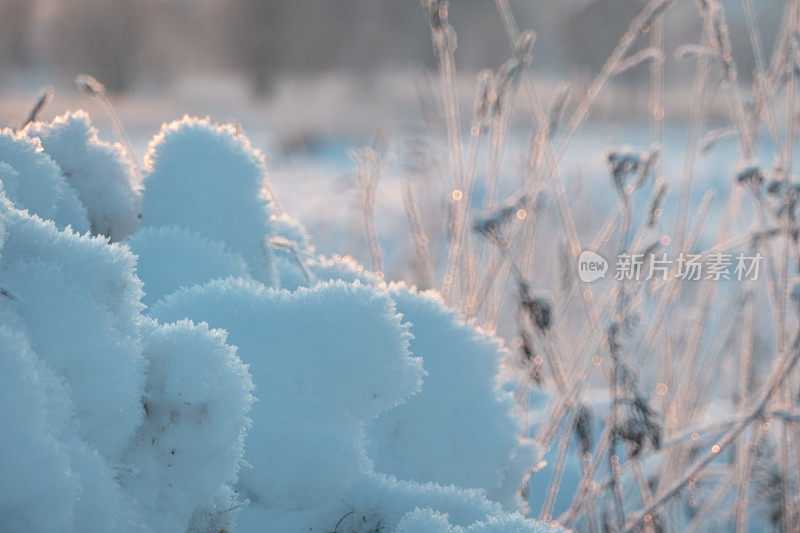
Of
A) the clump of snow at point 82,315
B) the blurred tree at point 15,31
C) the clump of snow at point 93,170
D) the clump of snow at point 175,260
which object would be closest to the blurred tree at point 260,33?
the blurred tree at point 15,31

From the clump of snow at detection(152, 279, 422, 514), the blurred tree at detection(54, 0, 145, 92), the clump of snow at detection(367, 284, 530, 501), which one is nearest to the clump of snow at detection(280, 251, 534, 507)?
the clump of snow at detection(367, 284, 530, 501)

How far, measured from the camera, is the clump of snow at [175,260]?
90 centimetres

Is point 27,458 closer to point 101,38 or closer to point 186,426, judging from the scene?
point 186,426

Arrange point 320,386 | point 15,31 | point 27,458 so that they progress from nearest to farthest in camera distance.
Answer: point 27,458 → point 320,386 → point 15,31

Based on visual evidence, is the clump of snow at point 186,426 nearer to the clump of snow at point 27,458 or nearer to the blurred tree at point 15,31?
the clump of snow at point 27,458

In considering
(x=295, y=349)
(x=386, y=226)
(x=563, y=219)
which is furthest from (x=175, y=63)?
(x=295, y=349)

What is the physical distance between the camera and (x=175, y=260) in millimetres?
912

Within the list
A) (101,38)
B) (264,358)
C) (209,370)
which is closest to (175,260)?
(264,358)

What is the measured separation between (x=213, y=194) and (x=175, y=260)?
130mm

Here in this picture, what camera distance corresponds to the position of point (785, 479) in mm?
1687

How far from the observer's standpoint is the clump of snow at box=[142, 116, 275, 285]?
1004mm

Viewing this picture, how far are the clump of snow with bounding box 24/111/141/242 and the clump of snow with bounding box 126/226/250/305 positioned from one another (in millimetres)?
87

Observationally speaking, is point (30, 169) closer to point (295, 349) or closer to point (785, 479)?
point (295, 349)

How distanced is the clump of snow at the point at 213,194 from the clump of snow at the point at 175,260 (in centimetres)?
6
